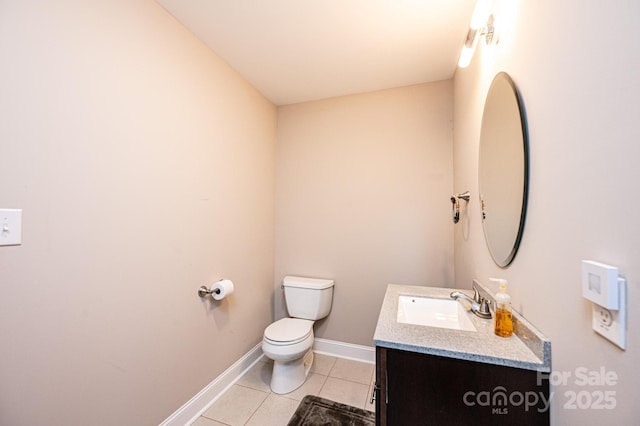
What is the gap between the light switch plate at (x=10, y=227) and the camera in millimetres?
834

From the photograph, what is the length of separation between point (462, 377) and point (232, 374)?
1723 mm

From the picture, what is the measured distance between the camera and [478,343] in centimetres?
88

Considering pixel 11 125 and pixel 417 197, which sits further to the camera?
pixel 417 197

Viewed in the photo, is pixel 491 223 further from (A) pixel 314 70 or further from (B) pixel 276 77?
(B) pixel 276 77

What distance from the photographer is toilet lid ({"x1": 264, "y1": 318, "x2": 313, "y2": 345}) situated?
1782 mm

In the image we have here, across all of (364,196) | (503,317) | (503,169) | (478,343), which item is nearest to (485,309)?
(503,317)

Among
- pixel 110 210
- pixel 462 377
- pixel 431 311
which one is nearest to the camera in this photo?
pixel 462 377

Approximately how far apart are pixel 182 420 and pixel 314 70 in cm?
256

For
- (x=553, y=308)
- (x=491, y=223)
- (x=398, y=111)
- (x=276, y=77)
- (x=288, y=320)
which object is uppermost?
(x=276, y=77)

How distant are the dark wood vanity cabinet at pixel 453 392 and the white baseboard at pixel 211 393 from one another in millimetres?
1263

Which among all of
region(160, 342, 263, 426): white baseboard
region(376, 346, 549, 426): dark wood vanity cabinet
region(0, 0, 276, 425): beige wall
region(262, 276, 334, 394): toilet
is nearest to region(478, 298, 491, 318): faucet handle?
region(376, 346, 549, 426): dark wood vanity cabinet

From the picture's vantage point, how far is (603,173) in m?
0.54

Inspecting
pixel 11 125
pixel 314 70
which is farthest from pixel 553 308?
pixel 314 70

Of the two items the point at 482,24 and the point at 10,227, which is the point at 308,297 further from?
the point at 482,24
